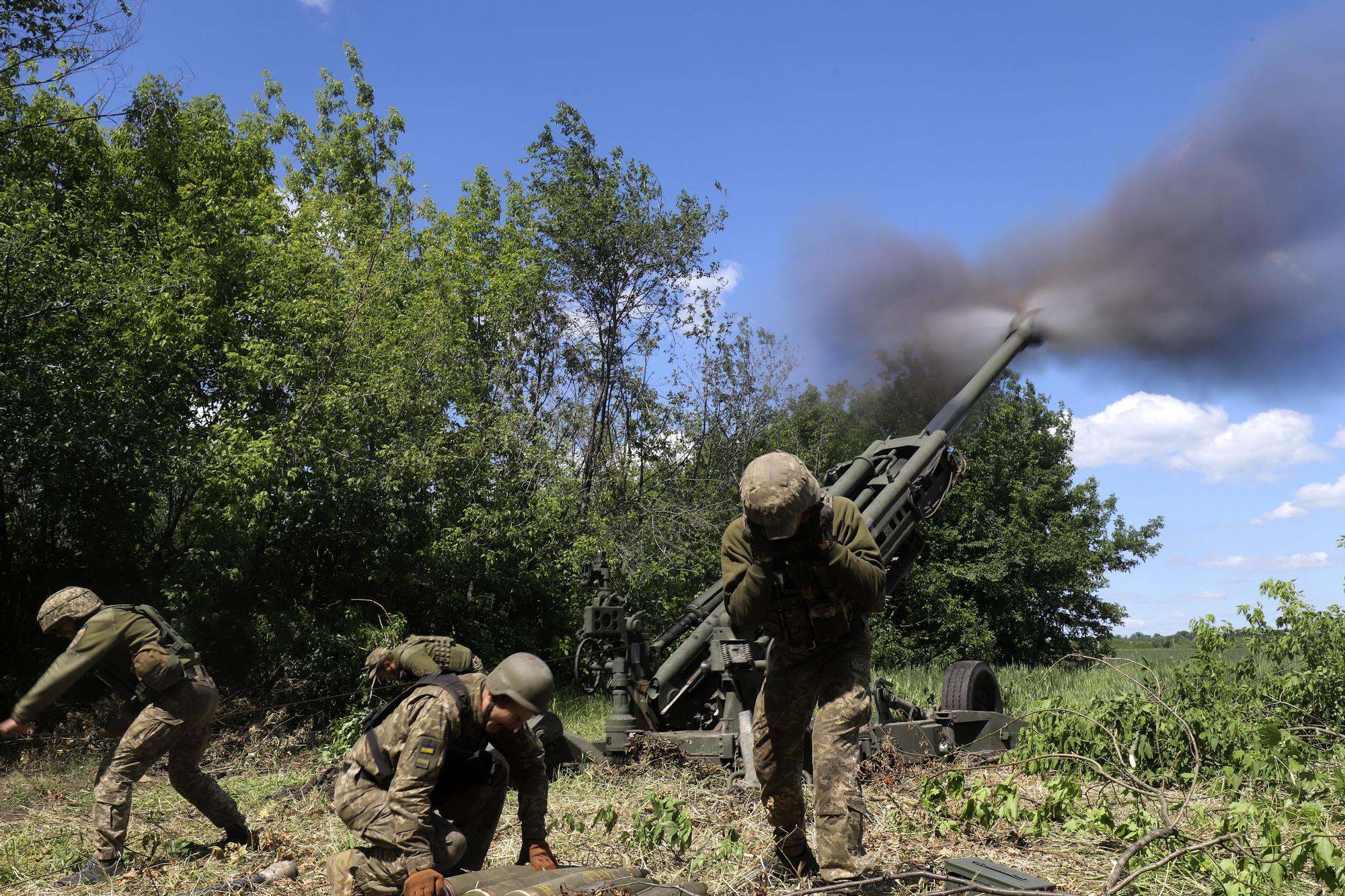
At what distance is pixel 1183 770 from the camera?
670cm

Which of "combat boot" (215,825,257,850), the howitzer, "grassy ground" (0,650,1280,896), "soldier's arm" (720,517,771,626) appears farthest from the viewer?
the howitzer

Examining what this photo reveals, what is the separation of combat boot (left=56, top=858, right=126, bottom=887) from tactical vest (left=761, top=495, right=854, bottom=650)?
3705 millimetres

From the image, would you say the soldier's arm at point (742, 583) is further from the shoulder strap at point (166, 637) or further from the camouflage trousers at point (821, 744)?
the shoulder strap at point (166, 637)

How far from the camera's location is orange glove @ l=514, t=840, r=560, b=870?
13.2 ft

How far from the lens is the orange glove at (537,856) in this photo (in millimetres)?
4027

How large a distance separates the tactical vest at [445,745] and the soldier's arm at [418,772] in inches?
1.6

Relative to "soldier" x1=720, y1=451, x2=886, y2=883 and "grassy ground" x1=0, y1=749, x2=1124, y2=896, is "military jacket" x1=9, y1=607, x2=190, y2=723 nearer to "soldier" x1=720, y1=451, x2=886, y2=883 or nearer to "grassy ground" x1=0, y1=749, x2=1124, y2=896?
"grassy ground" x1=0, y1=749, x2=1124, y2=896

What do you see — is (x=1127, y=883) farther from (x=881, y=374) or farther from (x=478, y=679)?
(x=881, y=374)

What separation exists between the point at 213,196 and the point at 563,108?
7.38m

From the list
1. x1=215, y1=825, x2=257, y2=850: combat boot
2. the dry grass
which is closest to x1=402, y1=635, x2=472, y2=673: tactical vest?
the dry grass

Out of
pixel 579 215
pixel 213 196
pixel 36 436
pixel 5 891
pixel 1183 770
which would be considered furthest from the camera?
pixel 579 215

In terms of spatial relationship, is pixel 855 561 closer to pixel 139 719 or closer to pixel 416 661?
pixel 416 661

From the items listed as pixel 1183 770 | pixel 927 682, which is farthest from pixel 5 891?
pixel 927 682

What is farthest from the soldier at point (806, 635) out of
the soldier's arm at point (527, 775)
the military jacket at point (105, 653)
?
the military jacket at point (105, 653)
